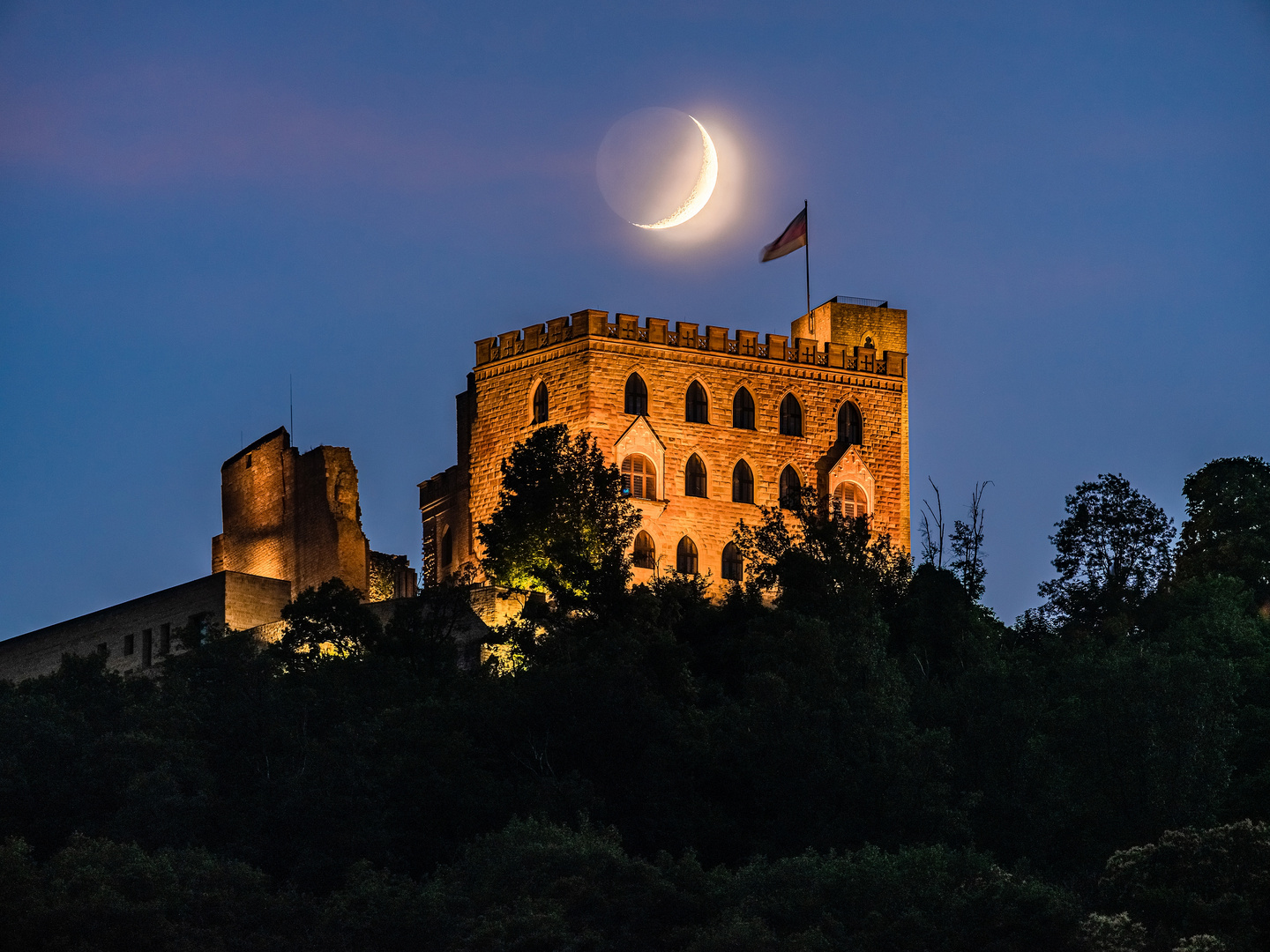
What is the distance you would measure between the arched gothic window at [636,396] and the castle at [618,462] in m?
0.04

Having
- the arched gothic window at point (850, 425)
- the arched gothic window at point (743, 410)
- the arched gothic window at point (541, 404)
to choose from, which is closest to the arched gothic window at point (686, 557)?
the arched gothic window at point (743, 410)

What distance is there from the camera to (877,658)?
5003 centimetres

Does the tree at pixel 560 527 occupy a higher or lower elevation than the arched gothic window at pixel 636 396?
lower

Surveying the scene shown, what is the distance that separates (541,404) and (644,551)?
4.39 meters

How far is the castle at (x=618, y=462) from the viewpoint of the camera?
2516 inches

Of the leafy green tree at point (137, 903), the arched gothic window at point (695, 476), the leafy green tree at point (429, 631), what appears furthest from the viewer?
the arched gothic window at point (695, 476)

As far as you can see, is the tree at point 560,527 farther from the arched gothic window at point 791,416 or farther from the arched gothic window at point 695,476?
the arched gothic window at point 791,416

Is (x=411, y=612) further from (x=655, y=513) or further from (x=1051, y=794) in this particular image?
(x=1051, y=794)

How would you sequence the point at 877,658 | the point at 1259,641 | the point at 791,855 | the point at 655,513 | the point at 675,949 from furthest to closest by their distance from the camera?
the point at 655,513, the point at 1259,641, the point at 877,658, the point at 791,855, the point at 675,949

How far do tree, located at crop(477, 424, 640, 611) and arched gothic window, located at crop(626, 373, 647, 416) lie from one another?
385cm

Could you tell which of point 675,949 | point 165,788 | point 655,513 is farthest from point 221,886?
point 655,513

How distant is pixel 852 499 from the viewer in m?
66.7

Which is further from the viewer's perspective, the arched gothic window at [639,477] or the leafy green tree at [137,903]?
the arched gothic window at [639,477]

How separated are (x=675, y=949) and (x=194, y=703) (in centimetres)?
1269
